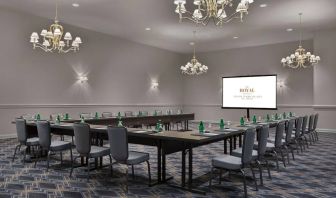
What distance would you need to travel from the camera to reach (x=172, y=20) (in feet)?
28.7

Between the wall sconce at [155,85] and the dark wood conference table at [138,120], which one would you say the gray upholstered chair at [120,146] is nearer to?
the dark wood conference table at [138,120]

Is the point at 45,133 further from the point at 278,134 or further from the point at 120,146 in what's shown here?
the point at 278,134

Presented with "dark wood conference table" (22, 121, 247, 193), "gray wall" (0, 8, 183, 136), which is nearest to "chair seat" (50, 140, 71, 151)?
"dark wood conference table" (22, 121, 247, 193)

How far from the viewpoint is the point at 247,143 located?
3338mm

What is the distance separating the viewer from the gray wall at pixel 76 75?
26.6ft

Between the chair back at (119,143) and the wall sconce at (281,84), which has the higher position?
the wall sconce at (281,84)

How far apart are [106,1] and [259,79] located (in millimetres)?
7474

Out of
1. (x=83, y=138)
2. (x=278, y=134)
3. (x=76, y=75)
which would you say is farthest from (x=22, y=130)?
(x=76, y=75)

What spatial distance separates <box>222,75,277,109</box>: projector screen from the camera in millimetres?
11702

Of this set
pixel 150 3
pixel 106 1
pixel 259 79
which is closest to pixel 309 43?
pixel 259 79

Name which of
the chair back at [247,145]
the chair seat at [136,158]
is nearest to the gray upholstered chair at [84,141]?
the chair seat at [136,158]

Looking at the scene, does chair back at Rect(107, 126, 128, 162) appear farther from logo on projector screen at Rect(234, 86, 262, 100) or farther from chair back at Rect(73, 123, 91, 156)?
logo on projector screen at Rect(234, 86, 262, 100)

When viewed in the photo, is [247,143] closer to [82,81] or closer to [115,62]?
[82,81]

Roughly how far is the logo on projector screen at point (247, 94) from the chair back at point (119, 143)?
30.9 feet
